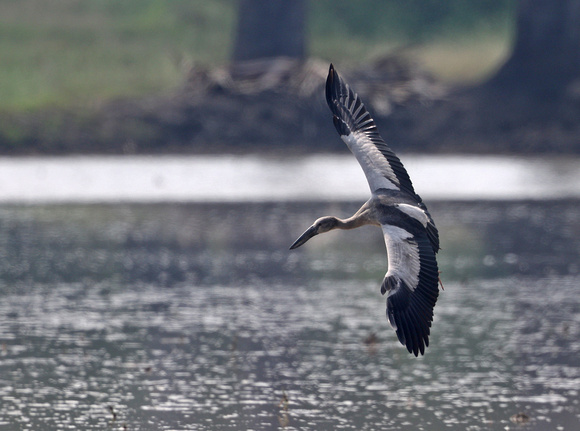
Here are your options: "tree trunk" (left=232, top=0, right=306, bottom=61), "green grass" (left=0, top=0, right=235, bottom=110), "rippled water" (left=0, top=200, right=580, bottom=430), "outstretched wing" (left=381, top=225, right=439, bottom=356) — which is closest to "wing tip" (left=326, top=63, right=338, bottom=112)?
"outstretched wing" (left=381, top=225, right=439, bottom=356)

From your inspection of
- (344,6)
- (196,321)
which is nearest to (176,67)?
(344,6)

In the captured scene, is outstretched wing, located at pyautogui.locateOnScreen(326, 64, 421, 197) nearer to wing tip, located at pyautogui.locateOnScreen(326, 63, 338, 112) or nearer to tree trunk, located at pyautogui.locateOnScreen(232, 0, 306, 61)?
wing tip, located at pyautogui.locateOnScreen(326, 63, 338, 112)

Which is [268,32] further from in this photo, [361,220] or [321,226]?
[361,220]

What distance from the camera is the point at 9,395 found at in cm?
1216

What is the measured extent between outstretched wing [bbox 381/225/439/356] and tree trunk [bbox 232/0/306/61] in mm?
26272

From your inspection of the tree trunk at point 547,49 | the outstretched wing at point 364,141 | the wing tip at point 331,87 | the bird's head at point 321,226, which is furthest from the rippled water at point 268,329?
the tree trunk at point 547,49

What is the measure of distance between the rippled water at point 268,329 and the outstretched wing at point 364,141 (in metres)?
1.84

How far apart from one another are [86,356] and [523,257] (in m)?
7.71

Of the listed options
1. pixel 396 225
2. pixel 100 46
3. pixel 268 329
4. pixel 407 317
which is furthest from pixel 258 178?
pixel 407 317

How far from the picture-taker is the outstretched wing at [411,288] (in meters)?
10.6

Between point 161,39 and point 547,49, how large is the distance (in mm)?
14717

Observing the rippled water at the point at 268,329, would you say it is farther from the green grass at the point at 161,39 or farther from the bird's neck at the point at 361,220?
the green grass at the point at 161,39

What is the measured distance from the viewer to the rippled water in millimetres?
11750

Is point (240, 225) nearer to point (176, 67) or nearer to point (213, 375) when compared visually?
point (213, 375)
